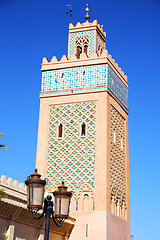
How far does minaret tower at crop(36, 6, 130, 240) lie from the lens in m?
12.4

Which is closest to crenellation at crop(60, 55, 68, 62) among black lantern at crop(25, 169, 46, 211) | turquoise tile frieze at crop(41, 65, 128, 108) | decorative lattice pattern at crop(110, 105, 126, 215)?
turquoise tile frieze at crop(41, 65, 128, 108)

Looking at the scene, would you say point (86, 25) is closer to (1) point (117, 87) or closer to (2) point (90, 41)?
(2) point (90, 41)

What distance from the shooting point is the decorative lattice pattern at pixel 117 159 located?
13109 mm

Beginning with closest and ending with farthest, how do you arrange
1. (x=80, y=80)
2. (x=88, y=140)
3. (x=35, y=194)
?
(x=35, y=194)
(x=88, y=140)
(x=80, y=80)

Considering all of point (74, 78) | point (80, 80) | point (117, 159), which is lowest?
point (117, 159)

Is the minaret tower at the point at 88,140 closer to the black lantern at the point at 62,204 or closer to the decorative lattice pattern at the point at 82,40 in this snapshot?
the decorative lattice pattern at the point at 82,40

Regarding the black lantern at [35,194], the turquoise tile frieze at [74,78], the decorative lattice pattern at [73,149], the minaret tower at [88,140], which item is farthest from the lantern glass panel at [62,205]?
the turquoise tile frieze at [74,78]

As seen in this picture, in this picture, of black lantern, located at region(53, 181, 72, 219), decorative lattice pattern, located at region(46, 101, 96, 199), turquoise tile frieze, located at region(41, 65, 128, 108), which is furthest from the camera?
turquoise tile frieze, located at region(41, 65, 128, 108)

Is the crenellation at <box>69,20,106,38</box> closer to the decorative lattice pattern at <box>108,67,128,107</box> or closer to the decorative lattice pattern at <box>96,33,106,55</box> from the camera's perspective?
the decorative lattice pattern at <box>96,33,106,55</box>

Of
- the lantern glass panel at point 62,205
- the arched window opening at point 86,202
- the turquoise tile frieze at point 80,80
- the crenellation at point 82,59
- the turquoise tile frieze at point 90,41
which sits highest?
the turquoise tile frieze at point 90,41

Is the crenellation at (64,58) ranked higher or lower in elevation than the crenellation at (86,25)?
lower

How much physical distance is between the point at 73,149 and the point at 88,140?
562mm

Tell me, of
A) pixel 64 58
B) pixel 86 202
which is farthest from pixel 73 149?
pixel 64 58

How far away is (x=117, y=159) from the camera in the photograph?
540 inches
